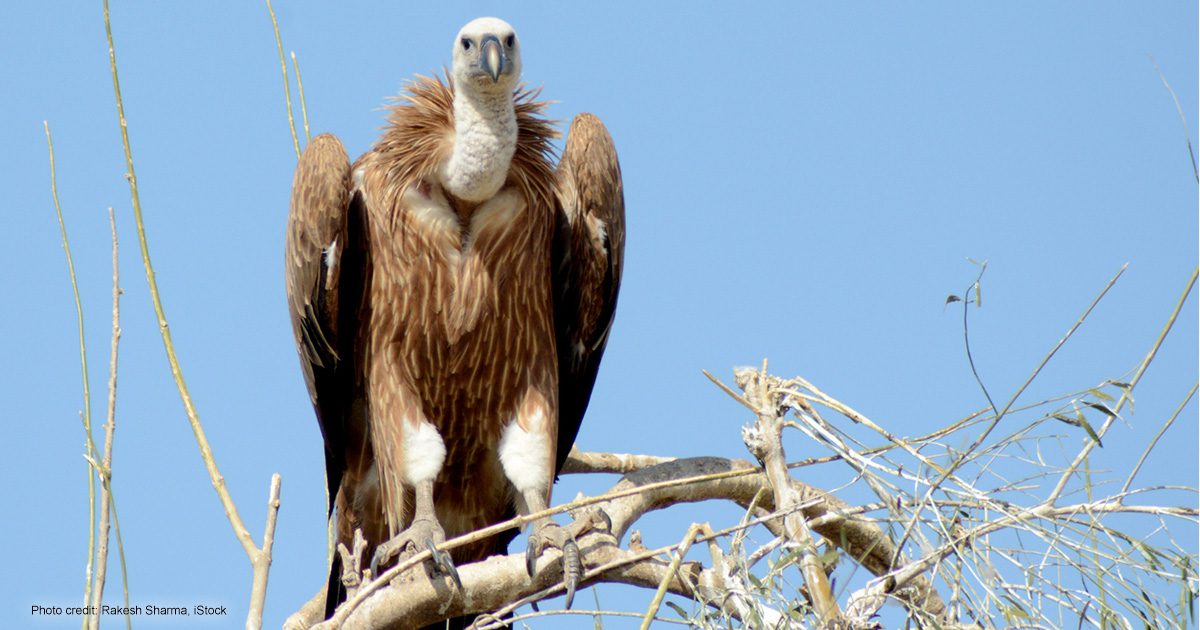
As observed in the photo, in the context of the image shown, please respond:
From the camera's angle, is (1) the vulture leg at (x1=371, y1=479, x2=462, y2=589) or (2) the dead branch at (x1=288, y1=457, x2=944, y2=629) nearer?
(2) the dead branch at (x1=288, y1=457, x2=944, y2=629)

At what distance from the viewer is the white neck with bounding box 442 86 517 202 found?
6266 millimetres

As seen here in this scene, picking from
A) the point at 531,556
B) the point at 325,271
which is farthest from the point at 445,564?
the point at 325,271

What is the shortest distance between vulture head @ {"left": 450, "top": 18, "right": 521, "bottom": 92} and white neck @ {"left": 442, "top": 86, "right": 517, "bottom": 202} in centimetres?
6

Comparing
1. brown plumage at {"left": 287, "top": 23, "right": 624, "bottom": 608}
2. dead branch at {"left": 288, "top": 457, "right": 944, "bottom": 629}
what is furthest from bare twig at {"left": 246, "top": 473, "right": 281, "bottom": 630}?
brown plumage at {"left": 287, "top": 23, "right": 624, "bottom": 608}

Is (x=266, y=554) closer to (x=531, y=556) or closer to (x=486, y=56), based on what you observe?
(x=531, y=556)

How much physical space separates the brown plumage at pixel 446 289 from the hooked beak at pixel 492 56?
44 centimetres

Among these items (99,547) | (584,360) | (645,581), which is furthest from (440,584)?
(584,360)

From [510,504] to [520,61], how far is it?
2.02m

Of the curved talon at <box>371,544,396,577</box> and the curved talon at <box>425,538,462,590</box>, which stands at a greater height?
the curved talon at <box>371,544,396,577</box>

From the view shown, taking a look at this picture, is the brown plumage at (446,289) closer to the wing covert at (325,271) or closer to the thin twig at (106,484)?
the wing covert at (325,271)

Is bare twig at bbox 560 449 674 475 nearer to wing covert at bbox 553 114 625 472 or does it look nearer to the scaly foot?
wing covert at bbox 553 114 625 472

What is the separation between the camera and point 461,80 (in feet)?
20.7

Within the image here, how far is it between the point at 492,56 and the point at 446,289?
1020 millimetres

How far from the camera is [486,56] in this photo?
612 cm
